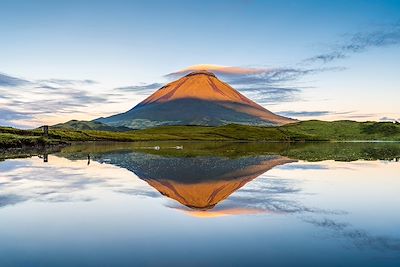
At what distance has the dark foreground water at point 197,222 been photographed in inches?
451

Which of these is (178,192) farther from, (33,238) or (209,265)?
(209,265)

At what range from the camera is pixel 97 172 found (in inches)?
1406

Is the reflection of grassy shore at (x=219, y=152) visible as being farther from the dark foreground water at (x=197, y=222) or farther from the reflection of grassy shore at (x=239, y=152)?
the dark foreground water at (x=197, y=222)

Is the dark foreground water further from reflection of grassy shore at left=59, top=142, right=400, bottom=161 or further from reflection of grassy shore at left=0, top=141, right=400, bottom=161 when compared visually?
reflection of grassy shore at left=59, top=142, right=400, bottom=161

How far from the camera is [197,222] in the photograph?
16.3 metres

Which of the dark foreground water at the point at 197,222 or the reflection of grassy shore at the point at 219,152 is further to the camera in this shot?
the reflection of grassy shore at the point at 219,152

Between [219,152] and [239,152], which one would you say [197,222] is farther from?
[239,152]

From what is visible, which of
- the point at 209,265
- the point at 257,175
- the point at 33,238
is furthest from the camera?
the point at 257,175

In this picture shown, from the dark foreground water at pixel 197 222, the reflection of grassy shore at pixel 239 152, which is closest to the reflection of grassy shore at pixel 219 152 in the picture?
the reflection of grassy shore at pixel 239 152

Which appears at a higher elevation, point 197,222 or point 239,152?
point 239,152

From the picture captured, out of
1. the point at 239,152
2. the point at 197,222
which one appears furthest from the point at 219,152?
the point at 197,222

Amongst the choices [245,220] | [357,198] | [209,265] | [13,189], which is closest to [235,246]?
[209,265]

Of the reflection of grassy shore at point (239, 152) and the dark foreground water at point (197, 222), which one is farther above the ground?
the reflection of grassy shore at point (239, 152)

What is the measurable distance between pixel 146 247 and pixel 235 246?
2.70m
